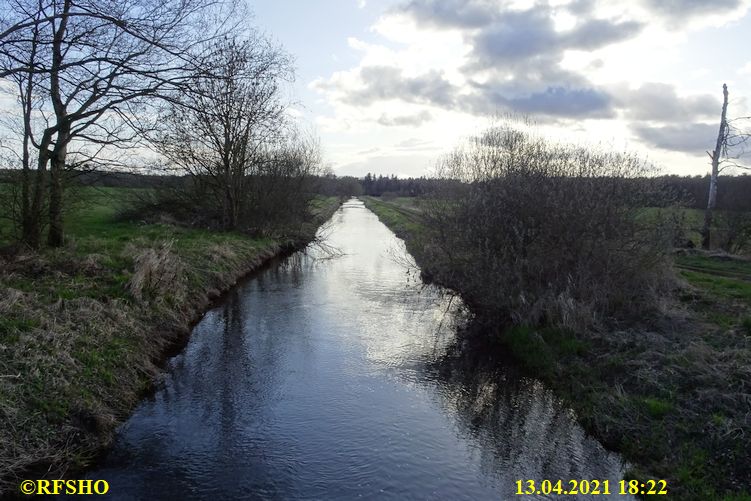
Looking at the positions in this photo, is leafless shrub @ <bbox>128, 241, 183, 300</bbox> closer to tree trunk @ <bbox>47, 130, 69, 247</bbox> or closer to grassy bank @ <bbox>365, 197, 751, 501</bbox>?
tree trunk @ <bbox>47, 130, 69, 247</bbox>

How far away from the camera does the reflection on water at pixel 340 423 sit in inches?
248

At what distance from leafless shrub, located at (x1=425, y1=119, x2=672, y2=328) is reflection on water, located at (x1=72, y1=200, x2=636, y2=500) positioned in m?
1.88

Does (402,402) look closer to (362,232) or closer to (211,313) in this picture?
(211,313)

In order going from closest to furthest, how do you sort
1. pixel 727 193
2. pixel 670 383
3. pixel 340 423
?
pixel 340 423, pixel 670 383, pixel 727 193

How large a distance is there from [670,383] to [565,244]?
448cm

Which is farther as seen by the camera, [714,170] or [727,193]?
[727,193]

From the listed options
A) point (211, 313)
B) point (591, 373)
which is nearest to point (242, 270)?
point (211, 313)

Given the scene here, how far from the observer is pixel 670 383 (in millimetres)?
8094

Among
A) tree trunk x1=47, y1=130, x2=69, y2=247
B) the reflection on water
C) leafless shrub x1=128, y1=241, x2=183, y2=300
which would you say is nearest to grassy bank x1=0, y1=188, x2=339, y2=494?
leafless shrub x1=128, y1=241, x2=183, y2=300

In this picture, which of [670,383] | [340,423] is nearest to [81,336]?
[340,423]

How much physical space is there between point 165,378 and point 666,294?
11326mm

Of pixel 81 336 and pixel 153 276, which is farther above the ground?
pixel 153 276

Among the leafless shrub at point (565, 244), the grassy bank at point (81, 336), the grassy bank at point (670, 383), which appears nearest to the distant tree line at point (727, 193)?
the leafless shrub at point (565, 244)

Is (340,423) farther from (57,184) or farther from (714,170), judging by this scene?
(714,170)
